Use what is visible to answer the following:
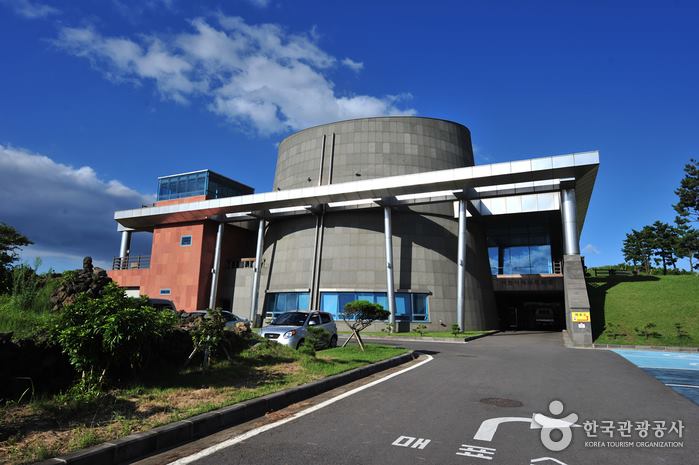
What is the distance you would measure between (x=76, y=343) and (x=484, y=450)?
665 cm

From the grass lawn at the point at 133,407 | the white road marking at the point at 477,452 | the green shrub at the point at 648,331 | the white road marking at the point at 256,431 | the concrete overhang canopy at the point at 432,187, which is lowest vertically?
the white road marking at the point at 256,431

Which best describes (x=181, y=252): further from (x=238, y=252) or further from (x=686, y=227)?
(x=686, y=227)

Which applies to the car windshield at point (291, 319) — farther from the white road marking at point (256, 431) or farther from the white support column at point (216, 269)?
the white support column at point (216, 269)

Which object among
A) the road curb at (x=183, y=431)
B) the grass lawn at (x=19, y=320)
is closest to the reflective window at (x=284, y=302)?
the road curb at (x=183, y=431)

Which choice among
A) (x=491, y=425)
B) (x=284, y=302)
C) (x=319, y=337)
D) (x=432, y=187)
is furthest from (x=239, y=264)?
(x=491, y=425)

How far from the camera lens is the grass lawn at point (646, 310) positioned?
72.9 feet

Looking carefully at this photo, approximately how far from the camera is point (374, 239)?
109 feet

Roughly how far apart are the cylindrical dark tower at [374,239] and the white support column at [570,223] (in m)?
8.54

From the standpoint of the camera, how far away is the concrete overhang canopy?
26.0 m

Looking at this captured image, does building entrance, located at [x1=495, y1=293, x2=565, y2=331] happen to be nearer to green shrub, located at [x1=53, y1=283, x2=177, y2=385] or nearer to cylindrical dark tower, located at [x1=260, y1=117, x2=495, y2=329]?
cylindrical dark tower, located at [x1=260, y1=117, x2=495, y2=329]

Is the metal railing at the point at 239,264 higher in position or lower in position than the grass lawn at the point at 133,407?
higher

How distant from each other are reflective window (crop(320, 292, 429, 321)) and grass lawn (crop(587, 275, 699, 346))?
11466mm

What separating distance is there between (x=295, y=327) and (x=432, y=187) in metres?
16.8

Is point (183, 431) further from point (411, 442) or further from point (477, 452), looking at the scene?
point (477, 452)
